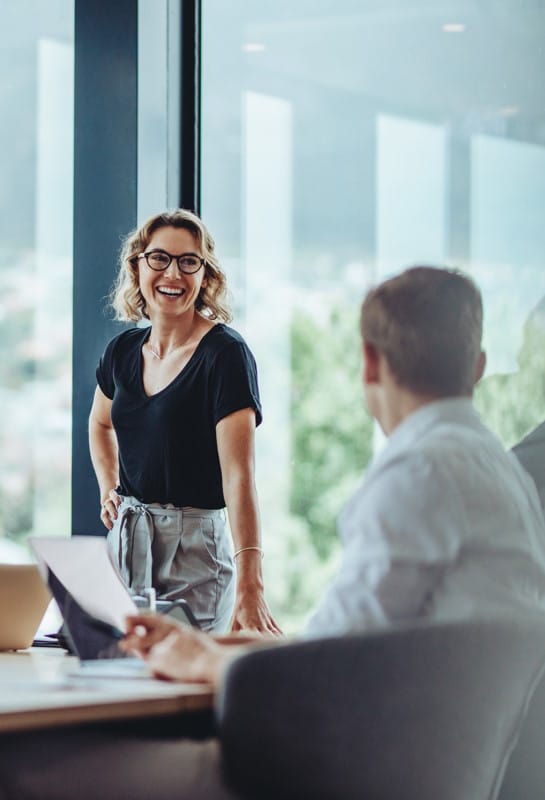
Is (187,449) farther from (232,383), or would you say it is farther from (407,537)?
(407,537)

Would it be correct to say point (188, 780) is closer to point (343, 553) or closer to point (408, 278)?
point (343, 553)

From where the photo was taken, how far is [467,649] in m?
1.60

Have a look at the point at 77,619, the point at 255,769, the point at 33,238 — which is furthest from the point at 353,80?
the point at 255,769

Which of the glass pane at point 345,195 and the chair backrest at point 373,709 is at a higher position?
the glass pane at point 345,195

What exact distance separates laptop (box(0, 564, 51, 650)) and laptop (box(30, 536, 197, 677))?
0.26 metres

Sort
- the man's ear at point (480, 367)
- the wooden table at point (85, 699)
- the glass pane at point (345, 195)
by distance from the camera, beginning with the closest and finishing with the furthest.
→ the wooden table at point (85, 699) < the man's ear at point (480, 367) < the glass pane at point (345, 195)

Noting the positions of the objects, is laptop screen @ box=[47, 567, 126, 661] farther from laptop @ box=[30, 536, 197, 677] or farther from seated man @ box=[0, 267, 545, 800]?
seated man @ box=[0, 267, 545, 800]

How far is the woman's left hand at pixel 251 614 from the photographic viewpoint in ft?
9.16

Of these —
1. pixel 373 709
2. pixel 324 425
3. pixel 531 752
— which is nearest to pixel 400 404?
pixel 373 709

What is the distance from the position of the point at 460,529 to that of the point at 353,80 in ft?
8.36

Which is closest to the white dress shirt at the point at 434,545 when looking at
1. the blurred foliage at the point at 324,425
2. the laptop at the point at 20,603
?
the laptop at the point at 20,603

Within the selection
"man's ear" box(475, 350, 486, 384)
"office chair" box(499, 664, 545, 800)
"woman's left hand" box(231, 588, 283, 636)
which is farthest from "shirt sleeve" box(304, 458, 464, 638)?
"woman's left hand" box(231, 588, 283, 636)

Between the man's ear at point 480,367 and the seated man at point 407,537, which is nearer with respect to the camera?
the seated man at point 407,537

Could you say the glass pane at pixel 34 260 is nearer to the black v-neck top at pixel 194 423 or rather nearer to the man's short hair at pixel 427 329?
the black v-neck top at pixel 194 423
